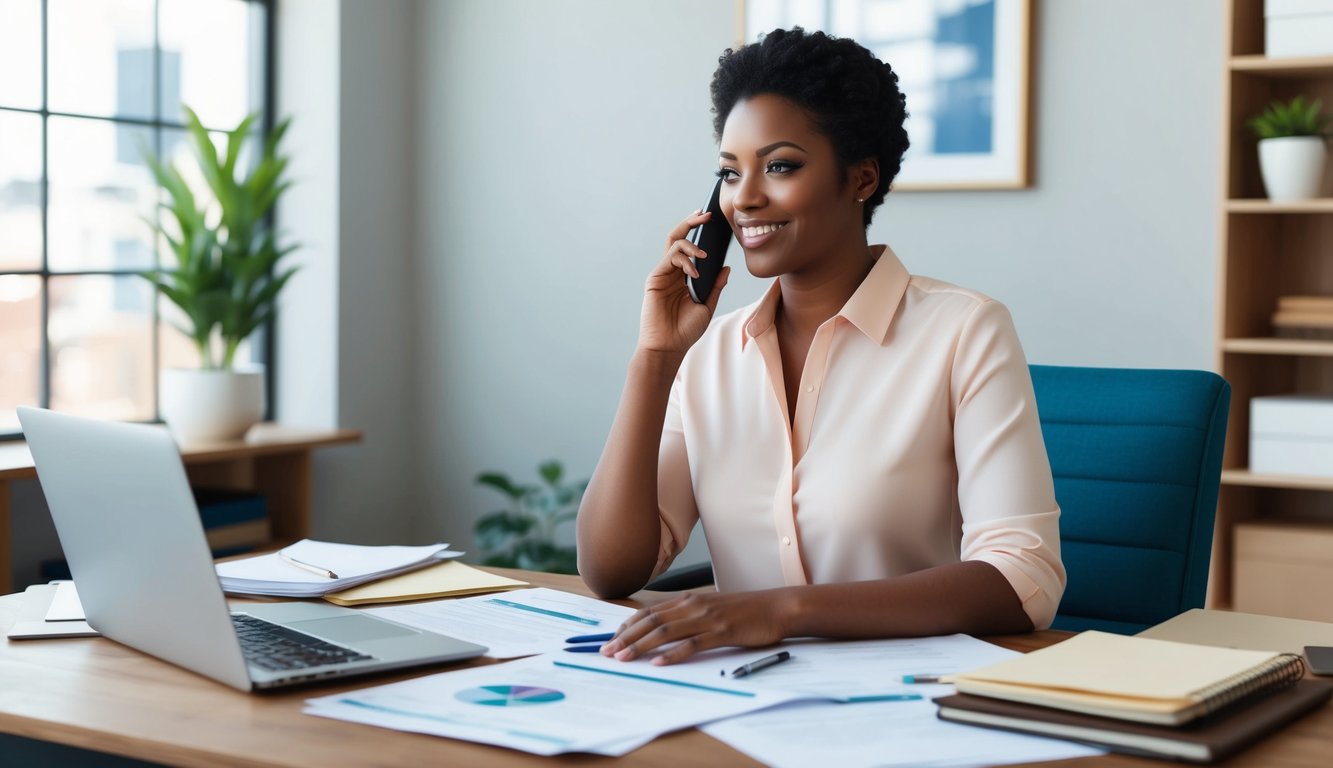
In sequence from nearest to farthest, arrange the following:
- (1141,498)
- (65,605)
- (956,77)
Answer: (65,605)
(1141,498)
(956,77)

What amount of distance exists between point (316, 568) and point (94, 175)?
2283 mm

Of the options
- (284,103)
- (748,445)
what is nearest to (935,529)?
(748,445)

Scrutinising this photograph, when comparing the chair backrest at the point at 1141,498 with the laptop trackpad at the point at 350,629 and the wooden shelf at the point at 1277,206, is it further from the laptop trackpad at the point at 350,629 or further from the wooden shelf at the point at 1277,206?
the wooden shelf at the point at 1277,206

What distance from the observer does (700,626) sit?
1253 millimetres

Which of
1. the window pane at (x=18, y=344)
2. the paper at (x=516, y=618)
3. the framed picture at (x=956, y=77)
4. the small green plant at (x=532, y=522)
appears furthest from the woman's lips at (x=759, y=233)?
the window pane at (x=18, y=344)

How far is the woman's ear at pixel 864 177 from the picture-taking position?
1.74m

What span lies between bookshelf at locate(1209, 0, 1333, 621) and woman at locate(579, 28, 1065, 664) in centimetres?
148

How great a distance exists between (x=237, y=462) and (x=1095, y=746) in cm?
296

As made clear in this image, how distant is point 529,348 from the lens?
407cm

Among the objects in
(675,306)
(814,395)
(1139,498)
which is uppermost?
(675,306)

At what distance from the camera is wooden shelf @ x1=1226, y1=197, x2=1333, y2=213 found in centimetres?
286

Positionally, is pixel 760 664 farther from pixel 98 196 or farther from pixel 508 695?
pixel 98 196

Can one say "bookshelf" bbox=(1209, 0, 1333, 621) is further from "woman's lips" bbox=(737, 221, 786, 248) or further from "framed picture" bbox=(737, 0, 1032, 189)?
"woman's lips" bbox=(737, 221, 786, 248)

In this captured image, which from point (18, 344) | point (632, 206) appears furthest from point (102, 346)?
point (632, 206)
